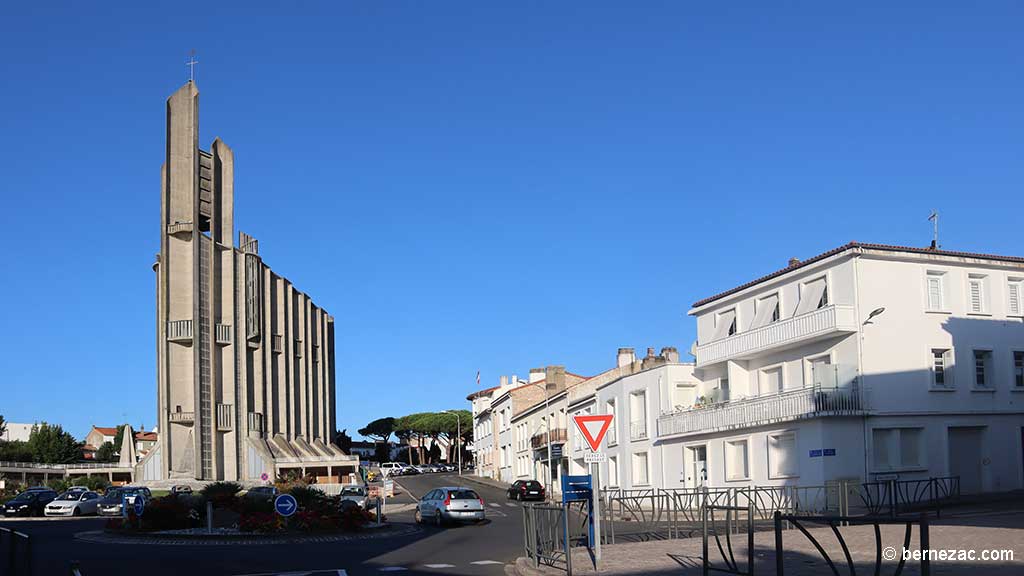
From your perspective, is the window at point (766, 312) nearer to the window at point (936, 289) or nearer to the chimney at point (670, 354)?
the window at point (936, 289)

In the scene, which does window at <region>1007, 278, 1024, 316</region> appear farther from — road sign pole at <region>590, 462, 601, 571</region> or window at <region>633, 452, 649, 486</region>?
road sign pole at <region>590, 462, 601, 571</region>

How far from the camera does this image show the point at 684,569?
54.9 feet

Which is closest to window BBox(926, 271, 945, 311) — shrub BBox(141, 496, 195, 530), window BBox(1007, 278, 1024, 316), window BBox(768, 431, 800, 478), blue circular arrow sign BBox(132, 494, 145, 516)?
window BBox(1007, 278, 1024, 316)

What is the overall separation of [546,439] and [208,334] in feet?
77.9

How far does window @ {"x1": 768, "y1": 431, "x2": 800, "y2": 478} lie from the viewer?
124ft

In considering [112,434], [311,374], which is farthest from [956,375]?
[112,434]

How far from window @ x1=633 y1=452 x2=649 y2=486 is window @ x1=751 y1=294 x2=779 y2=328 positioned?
10707mm

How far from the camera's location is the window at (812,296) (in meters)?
38.7

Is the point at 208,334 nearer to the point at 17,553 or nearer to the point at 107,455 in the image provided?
the point at 17,553

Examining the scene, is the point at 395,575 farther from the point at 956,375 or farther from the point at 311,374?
the point at 311,374

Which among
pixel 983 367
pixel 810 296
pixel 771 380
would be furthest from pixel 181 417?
pixel 983 367

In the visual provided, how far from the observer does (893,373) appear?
36.7 meters

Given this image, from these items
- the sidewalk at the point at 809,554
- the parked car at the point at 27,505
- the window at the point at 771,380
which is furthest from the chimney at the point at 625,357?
the sidewalk at the point at 809,554

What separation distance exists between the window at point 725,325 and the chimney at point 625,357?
21703 millimetres
